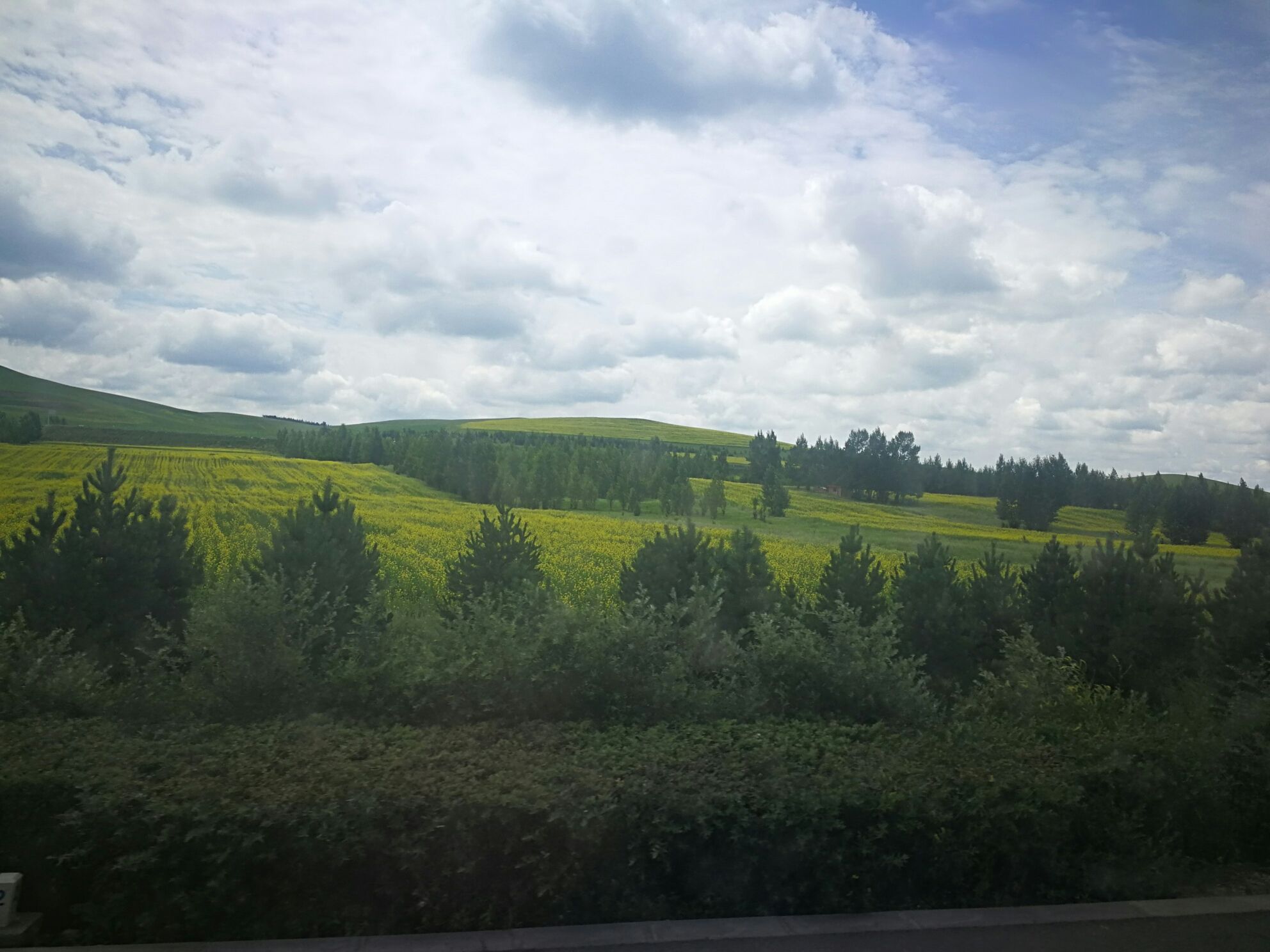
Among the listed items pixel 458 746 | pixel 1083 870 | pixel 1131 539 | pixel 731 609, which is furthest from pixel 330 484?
pixel 1131 539

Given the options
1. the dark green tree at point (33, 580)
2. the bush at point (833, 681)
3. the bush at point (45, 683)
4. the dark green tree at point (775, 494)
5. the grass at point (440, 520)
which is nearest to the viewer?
the bush at point (45, 683)

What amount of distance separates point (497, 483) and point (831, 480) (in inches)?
180

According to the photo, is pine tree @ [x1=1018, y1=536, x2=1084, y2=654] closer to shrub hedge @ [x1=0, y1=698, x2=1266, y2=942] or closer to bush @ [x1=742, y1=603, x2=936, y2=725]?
bush @ [x1=742, y1=603, x2=936, y2=725]

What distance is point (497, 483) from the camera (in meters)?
11.7

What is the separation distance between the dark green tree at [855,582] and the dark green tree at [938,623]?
26 cm

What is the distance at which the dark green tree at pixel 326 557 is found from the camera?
368 inches

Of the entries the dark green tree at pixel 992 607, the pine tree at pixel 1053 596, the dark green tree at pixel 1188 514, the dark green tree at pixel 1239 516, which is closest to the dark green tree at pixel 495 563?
the dark green tree at pixel 992 607

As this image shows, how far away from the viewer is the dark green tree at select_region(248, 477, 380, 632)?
9.36m

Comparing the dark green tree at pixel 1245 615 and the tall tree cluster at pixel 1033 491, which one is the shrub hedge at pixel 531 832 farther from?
the tall tree cluster at pixel 1033 491

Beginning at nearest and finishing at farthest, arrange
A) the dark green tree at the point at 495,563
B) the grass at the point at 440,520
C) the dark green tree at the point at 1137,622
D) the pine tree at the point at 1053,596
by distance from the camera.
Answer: the grass at the point at 440,520
the dark green tree at the point at 495,563
the dark green tree at the point at 1137,622
the pine tree at the point at 1053,596

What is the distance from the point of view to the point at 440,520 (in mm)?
10969

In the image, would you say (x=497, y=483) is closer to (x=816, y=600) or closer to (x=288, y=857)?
(x=816, y=600)

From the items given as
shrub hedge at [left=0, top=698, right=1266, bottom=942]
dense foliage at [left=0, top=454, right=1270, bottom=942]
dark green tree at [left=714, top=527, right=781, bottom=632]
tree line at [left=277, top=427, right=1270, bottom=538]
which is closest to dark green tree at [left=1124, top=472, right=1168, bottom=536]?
tree line at [left=277, top=427, right=1270, bottom=538]

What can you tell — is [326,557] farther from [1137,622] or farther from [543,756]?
[1137,622]
